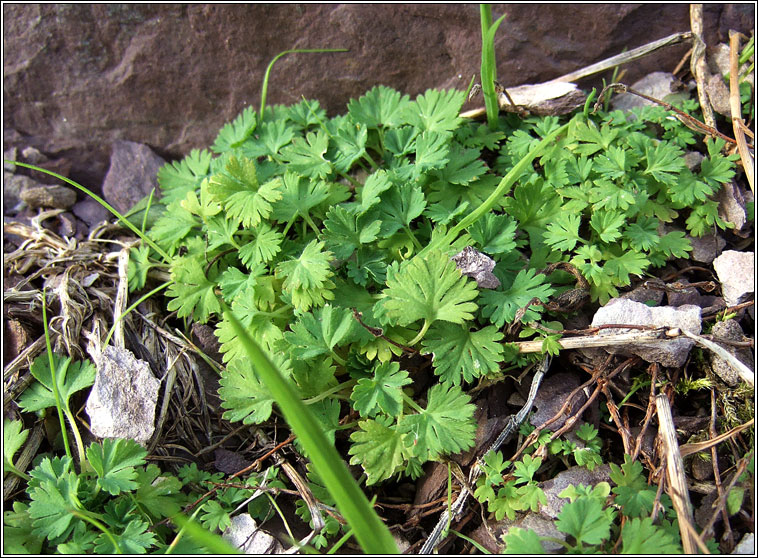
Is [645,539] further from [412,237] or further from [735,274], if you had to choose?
[412,237]

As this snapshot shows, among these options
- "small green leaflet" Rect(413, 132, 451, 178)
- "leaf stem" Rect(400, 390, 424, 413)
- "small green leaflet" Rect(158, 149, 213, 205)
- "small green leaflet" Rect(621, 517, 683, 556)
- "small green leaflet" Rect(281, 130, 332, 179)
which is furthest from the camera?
"small green leaflet" Rect(158, 149, 213, 205)

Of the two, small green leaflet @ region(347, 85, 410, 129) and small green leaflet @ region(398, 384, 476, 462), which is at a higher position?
small green leaflet @ region(347, 85, 410, 129)

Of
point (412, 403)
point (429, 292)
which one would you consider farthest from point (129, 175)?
point (412, 403)

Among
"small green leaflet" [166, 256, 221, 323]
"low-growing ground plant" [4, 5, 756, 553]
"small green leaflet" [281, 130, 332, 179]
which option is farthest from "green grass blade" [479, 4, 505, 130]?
"small green leaflet" [166, 256, 221, 323]

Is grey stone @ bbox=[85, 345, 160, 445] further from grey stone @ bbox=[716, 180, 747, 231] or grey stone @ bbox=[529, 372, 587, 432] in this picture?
grey stone @ bbox=[716, 180, 747, 231]

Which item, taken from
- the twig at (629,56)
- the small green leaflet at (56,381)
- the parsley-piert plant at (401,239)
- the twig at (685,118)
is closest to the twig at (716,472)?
the parsley-piert plant at (401,239)

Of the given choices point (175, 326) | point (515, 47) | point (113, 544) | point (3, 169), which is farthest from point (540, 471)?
point (3, 169)

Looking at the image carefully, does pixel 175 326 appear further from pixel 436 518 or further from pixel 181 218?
pixel 436 518
